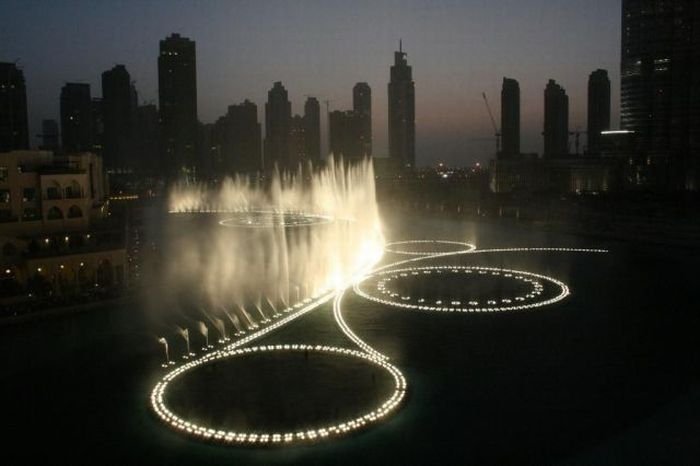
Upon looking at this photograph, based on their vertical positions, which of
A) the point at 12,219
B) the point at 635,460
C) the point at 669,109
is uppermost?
the point at 669,109

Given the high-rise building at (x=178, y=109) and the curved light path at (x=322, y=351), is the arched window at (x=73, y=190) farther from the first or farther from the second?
the high-rise building at (x=178, y=109)

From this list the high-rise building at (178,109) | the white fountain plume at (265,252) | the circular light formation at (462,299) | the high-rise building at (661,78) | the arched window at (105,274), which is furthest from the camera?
the high-rise building at (178,109)

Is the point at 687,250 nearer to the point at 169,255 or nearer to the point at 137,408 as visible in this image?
the point at 169,255

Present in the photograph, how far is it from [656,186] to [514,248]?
37.0m

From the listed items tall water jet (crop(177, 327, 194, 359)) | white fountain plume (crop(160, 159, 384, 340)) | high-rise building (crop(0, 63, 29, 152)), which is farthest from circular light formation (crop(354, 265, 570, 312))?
high-rise building (crop(0, 63, 29, 152))

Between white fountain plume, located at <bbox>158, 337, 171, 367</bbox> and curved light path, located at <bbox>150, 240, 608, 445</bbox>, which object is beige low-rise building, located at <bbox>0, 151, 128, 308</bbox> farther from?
curved light path, located at <bbox>150, 240, 608, 445</bbox>

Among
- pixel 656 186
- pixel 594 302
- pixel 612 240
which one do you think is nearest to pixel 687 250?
pixel 612 240

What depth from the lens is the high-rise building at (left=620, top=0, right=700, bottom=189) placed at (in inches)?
2655

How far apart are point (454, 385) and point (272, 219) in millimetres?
35538

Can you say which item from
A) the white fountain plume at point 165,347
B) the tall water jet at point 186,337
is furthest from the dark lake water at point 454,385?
the tall water jet at point 186,337

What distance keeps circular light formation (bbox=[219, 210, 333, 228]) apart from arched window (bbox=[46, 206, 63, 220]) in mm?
16673

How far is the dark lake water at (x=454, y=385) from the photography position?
991 cm

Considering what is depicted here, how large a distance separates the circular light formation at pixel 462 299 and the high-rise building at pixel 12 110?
57.2m

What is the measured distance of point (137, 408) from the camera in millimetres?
11688
